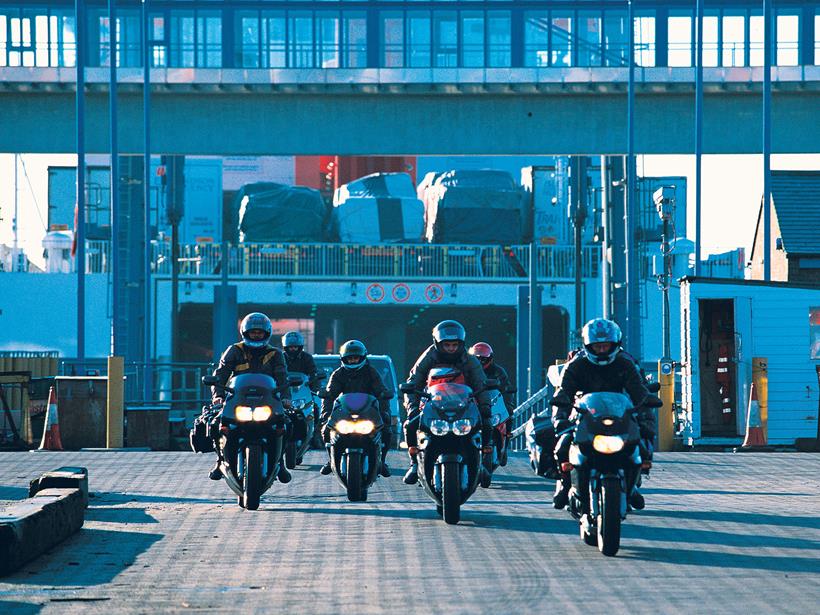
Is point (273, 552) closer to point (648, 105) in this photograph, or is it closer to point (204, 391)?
point (204, 391)

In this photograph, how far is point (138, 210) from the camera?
4809 cm

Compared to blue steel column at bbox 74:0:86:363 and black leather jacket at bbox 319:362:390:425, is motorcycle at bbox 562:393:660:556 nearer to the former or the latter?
black leather jacket at bbox 319:362:390:425

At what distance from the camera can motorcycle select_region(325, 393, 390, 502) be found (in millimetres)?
13773

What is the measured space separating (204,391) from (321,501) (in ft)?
70.0

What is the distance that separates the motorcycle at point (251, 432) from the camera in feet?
42.9

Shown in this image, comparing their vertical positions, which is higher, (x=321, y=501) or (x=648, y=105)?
(x=648, y=105)

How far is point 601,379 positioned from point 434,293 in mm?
54105

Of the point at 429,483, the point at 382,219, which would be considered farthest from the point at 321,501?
the point at 382,219

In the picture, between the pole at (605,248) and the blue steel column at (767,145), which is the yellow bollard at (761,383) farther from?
the pole at (605,248)

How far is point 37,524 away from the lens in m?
9.73

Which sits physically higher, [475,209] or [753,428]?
[475,209]

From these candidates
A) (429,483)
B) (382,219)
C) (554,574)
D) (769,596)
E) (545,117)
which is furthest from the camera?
(382,219)

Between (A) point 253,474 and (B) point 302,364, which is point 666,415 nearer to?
(B) point 302,364

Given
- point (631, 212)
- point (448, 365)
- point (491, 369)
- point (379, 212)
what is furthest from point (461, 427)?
point (379, 212)
